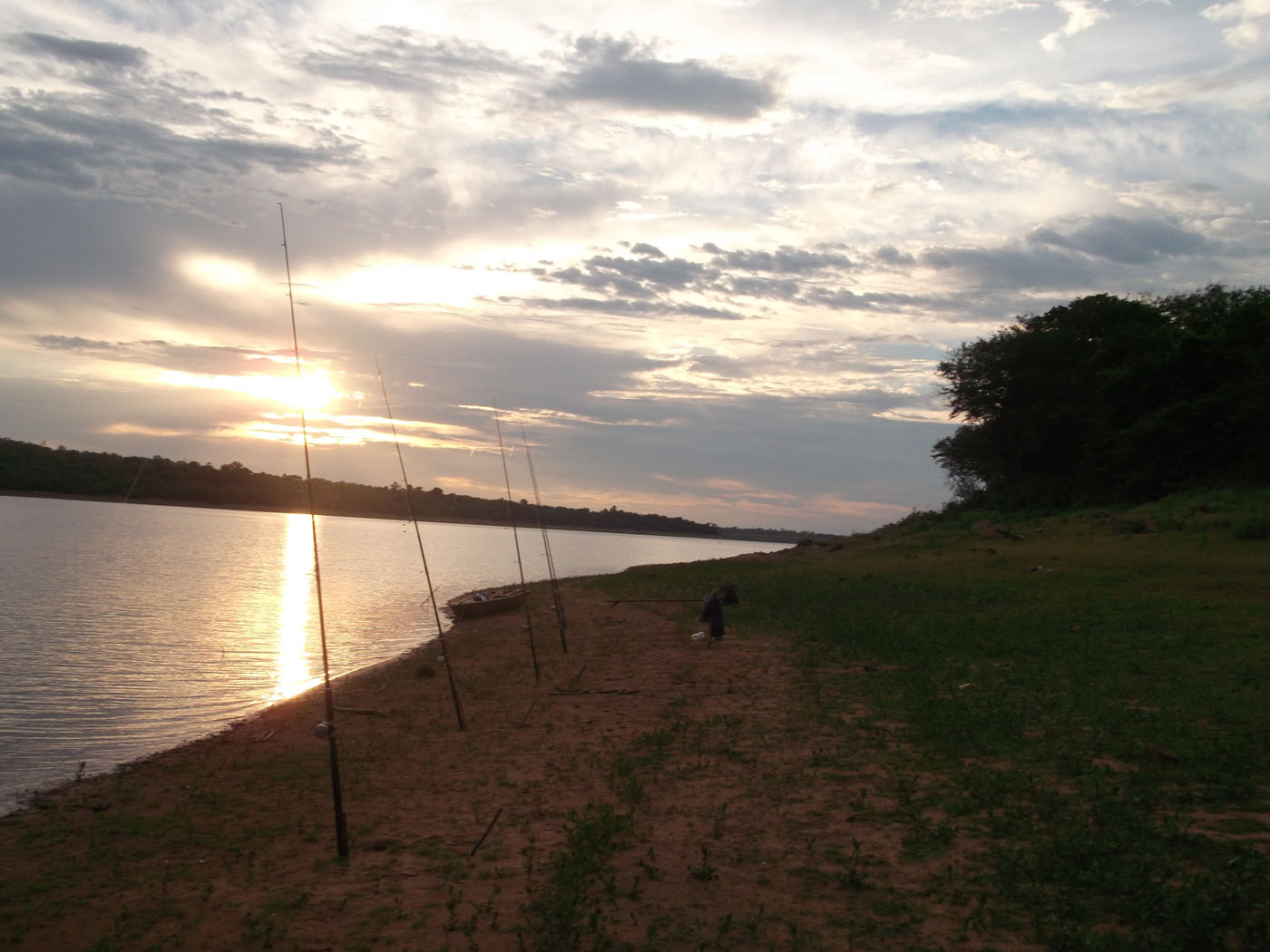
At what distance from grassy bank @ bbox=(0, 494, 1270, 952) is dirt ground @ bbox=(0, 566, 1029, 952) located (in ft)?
0.14

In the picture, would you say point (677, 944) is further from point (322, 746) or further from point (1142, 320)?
point (1142, 320)

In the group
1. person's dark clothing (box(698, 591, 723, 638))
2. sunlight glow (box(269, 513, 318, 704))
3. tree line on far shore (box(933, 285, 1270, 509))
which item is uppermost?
tree line on far shore (box(933, 285, 1270, 509))

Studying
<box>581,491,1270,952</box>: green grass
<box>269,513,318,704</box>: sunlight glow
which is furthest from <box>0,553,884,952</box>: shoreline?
<box>269,513,318,704</box>: sunlight glow

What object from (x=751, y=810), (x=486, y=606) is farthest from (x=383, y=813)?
(x=486, y=606)

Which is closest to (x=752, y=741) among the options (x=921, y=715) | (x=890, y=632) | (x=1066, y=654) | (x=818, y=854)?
(x=921, y=715)

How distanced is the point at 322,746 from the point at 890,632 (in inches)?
447

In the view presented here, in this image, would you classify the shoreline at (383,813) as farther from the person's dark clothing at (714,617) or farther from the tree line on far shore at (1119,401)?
the tree line on far shore at (1119,401)

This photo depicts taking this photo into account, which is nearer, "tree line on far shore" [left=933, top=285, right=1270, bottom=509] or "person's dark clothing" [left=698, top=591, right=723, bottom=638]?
"person's dark clothing" [left=698, top=591, right=723, bottom=638]

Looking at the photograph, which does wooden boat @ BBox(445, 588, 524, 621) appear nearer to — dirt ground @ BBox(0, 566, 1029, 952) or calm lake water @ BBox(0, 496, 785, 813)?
calm lake water @ BBox(0, 496, 785, 813)

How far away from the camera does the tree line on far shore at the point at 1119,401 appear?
3650 centimetres

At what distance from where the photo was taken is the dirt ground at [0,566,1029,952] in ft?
22.8

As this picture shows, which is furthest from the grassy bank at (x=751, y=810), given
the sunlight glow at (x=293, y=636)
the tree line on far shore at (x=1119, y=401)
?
the tree line on far shore at (x=1119, y=401)

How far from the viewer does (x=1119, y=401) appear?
41.7m

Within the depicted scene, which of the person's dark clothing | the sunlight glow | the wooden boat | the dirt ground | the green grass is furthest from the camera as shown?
the wooden boat
